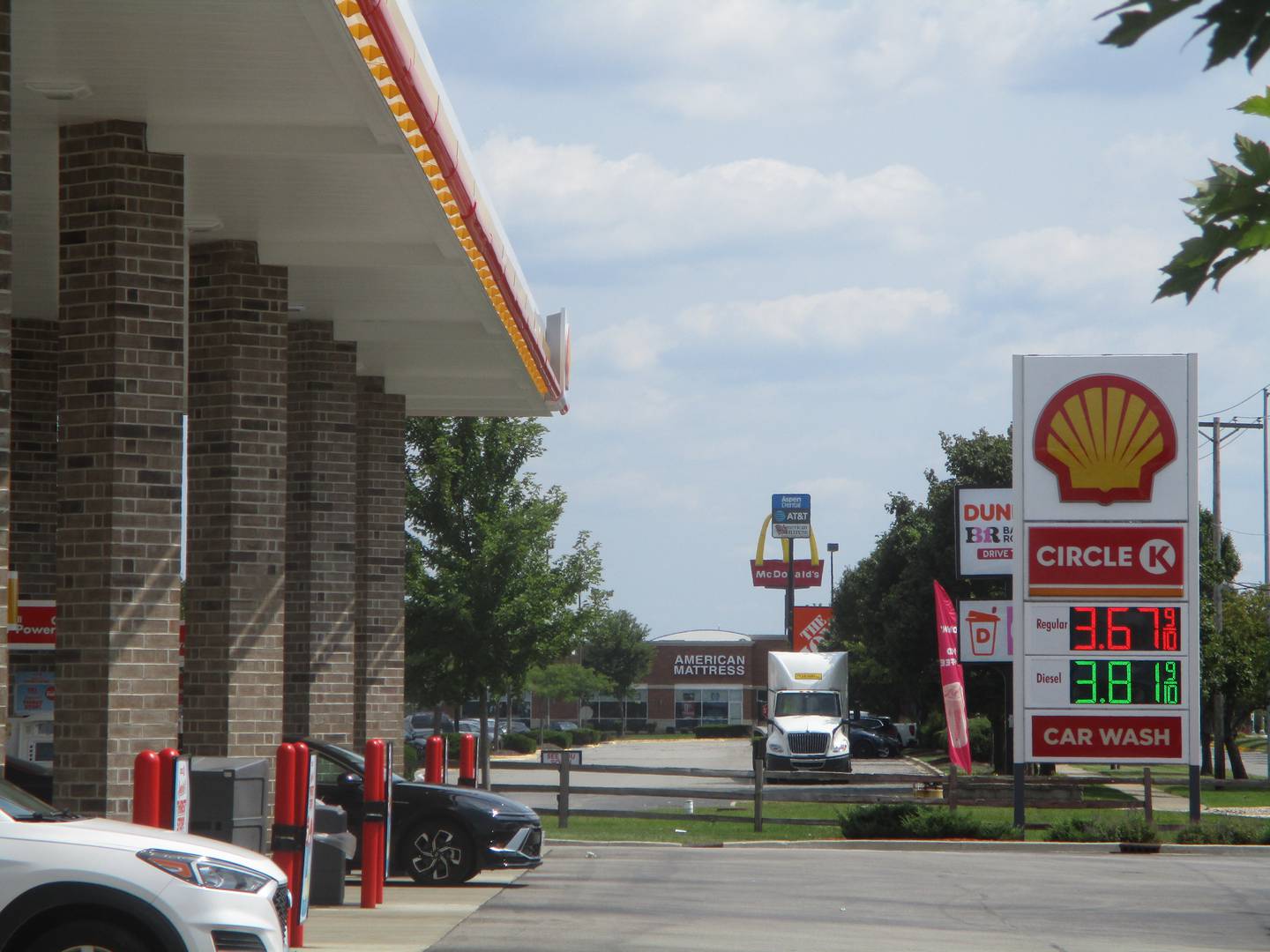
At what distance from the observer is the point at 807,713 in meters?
46.4

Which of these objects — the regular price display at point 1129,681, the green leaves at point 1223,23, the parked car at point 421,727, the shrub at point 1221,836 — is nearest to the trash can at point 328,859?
the green leaves at point 1223,23

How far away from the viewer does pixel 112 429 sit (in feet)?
40.5

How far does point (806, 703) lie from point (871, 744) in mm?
18611

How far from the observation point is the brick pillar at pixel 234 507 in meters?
15.5

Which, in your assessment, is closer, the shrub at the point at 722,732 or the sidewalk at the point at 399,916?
the sidewalk at the point at 399,916

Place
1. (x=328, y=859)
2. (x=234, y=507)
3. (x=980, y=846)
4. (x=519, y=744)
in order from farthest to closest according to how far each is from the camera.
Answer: (x=519, y=744), (x=980, y=846), (x=234, y=507), (x=328, y=859)

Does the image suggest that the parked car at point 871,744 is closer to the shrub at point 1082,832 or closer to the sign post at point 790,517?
the sign post at point 790,517

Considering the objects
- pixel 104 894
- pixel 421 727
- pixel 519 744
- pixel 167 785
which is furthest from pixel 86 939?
pixel 421 727

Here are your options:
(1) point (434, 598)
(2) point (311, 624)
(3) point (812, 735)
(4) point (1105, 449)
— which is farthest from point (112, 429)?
(3) point (812, 735)

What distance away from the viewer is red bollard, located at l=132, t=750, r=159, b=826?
9609 millimetres

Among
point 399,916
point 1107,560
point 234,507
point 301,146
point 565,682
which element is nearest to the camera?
point 301,146

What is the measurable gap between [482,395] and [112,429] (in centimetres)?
1188

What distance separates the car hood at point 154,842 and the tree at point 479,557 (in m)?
23.7

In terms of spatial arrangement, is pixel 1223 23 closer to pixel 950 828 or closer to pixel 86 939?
pixel 86 939
